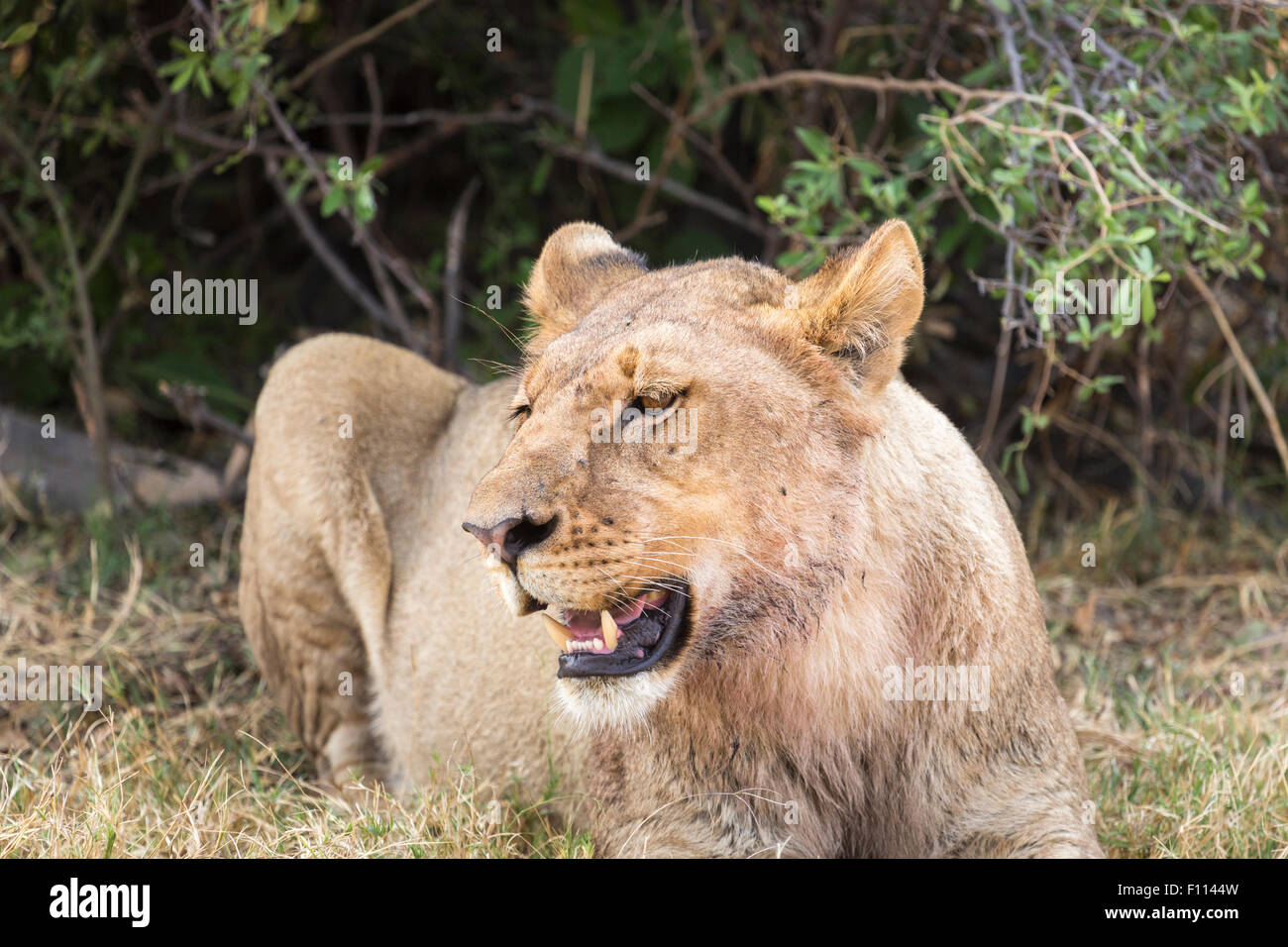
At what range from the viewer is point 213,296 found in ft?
26.3

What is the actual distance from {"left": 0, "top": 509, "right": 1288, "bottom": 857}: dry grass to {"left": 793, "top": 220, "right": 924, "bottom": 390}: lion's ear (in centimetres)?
151

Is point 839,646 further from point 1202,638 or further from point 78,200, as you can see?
point 78,200

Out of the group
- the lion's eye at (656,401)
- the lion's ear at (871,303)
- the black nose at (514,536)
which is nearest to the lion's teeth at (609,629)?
the black nose at (514,536)

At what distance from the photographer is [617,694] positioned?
3.11 metres

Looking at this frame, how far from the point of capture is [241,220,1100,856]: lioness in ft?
10.0

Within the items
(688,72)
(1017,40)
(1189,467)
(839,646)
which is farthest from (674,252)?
(839,646)

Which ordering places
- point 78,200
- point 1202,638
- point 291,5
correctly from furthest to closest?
point 78,200, point 1202,638, point 291,5

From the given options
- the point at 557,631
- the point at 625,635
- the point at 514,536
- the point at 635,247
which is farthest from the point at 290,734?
the point at 635,247

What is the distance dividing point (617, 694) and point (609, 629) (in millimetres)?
140

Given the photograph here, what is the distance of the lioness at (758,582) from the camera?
306cm

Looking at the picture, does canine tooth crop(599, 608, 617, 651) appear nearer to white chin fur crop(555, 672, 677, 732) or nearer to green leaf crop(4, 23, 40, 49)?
white chin fur crop(555, 672, 677, 732)

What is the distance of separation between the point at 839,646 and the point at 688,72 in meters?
4.26

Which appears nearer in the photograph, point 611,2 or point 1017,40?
point 1017,40

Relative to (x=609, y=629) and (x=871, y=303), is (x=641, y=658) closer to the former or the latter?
(x=609, y=629)
